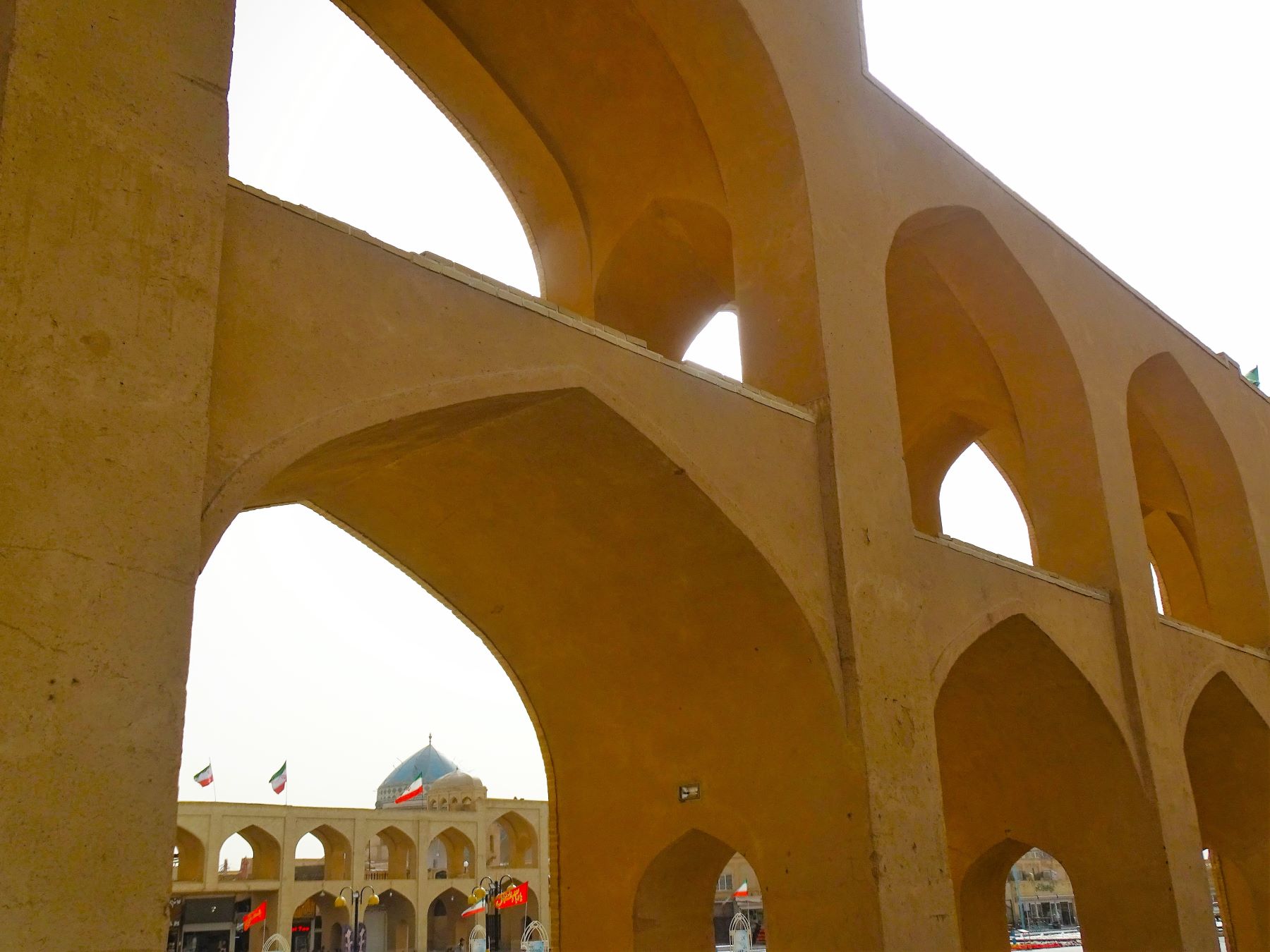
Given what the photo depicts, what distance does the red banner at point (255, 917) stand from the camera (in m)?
26.6

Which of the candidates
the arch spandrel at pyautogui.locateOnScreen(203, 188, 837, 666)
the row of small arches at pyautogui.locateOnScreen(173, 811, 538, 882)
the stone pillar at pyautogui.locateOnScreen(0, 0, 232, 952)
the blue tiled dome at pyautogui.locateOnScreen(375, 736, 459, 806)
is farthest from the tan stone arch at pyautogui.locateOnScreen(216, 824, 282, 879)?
the stone pillar at pyautogui.locateOnScreen(0, 0, 232, 952)

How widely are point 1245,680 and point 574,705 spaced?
6.26m

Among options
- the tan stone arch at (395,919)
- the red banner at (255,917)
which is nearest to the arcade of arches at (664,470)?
the red banner at (255,917)

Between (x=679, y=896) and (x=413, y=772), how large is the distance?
39.0 metres

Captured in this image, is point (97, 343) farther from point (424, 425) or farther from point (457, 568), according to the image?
point (457, 568)

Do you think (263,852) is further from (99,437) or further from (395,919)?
(99,437)

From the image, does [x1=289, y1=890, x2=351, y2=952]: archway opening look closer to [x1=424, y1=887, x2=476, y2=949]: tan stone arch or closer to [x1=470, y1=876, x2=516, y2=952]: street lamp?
[x1=424, y1=887, x2=476, y2=949]: tan stone arch

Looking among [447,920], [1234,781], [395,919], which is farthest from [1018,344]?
[447,920]

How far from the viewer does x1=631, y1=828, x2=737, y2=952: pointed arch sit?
24.3 ft

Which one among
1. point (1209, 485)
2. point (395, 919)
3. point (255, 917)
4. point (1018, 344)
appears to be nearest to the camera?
point (1018, 344)

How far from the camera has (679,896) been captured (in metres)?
7.66

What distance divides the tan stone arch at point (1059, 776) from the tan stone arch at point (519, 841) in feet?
79.5

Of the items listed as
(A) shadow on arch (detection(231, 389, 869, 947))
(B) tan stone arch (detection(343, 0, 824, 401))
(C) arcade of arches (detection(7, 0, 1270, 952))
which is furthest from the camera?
(B) tan stone arch (detection(343, 0, 824, 401))

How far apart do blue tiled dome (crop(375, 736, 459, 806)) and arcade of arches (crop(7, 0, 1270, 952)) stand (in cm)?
Answer: 3394
